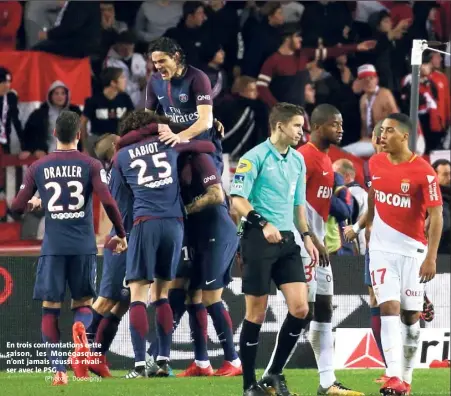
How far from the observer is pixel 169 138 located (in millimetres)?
11320

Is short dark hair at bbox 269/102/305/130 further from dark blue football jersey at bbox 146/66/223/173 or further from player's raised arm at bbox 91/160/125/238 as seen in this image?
dark blue football jersey at bbox 146/66/223/173

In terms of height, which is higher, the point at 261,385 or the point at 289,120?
the point at 289,120

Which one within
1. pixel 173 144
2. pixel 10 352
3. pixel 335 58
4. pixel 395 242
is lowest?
pixel 10 352

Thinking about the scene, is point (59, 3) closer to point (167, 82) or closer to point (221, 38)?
point (221, 38)

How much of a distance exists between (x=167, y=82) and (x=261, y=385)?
10.4ft

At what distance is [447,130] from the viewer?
19.6m

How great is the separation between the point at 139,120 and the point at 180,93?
0.75 m

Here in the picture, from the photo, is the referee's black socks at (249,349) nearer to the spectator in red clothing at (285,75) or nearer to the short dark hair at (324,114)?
the short dark hair at (324,114)

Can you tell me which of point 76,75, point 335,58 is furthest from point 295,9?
point 76,75

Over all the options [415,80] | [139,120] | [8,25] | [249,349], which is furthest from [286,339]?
[8,25]

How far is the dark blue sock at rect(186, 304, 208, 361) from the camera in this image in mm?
12023

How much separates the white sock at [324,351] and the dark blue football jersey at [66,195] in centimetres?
172

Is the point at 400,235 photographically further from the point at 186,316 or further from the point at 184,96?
the point at 186,316

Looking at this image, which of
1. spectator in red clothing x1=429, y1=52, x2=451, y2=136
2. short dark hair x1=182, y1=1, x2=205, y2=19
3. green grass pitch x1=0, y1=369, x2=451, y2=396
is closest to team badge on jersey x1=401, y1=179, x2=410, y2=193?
green grass pitch x1=0, y1=369, x2=451, y2=396
